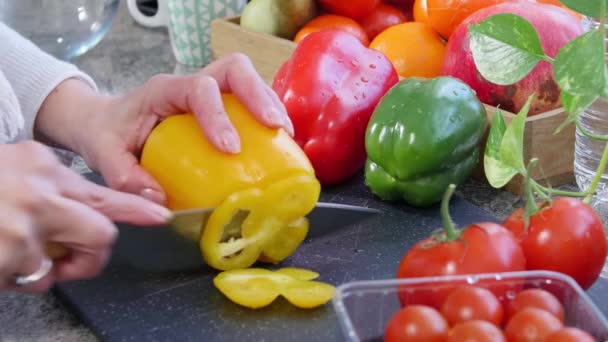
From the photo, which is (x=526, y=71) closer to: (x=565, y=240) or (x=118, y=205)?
(x=565, y=240)

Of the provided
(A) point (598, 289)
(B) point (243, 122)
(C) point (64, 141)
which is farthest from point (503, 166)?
(C) point (64, 141)

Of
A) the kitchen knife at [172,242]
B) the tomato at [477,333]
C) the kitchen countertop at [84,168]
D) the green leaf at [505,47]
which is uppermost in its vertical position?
the green leaf at [505,47]

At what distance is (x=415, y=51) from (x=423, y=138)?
258 millimetres

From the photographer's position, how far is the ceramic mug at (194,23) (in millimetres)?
1506

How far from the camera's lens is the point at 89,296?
0.81 meters

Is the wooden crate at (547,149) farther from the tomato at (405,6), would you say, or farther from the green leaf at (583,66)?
the tomato at (405,6)

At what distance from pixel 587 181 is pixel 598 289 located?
0.18 m

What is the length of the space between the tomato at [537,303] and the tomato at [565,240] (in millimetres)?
117

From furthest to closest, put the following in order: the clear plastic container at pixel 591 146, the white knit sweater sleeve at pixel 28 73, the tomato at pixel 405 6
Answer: the tomato at pixel 405 6 < the white knit sweater sleeve at pixel 28 73 < the clear plastic container at pixel 591 146

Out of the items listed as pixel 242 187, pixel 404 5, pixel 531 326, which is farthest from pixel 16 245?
pixel 404 5

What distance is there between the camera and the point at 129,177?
0.87m

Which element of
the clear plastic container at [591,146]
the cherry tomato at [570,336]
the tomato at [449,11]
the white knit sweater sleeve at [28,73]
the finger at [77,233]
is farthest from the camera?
the tomato at [449,11]

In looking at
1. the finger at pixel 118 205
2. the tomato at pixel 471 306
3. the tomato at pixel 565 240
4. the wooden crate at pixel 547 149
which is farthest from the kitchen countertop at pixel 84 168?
the tomato at pixel 471 306

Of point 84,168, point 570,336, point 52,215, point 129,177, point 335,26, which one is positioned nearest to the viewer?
point 570,336
